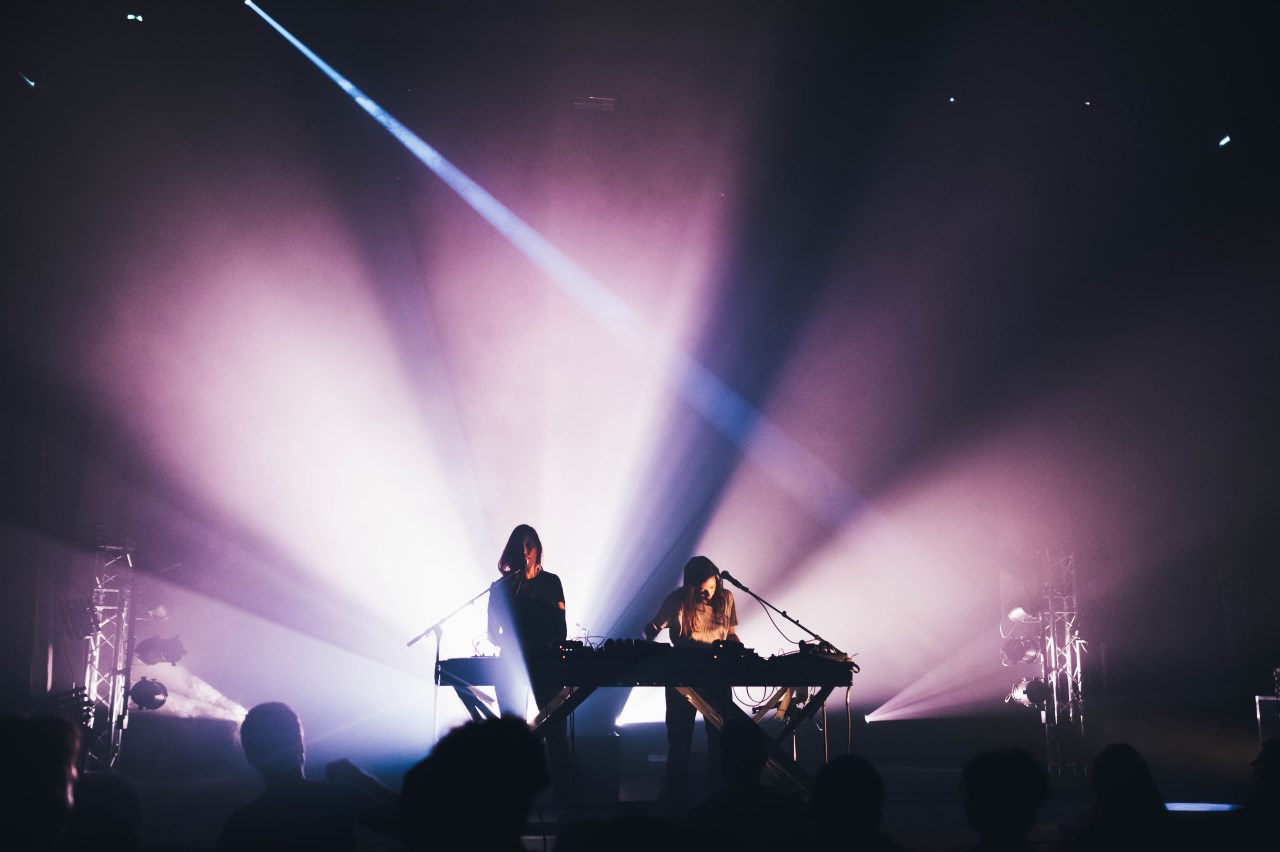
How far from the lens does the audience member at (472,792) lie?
1624 mm

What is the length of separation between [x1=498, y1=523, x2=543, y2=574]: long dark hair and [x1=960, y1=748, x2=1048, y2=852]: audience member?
3.64m

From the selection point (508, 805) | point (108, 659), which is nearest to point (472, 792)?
point (508, 805)

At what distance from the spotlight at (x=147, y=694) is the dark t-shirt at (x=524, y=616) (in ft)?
13.4

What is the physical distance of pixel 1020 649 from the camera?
9016 mm

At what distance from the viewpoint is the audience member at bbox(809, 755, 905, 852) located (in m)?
2.30

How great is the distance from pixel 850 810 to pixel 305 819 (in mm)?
1283

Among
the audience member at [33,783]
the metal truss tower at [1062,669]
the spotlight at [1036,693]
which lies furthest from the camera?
the spotlight at [1036,693]

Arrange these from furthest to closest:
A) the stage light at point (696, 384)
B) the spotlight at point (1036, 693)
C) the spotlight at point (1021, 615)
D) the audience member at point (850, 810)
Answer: the stage light at point (696, 384) < the spotlight at point (1021, 615) < the spotlight at point (1036, 693) < the audience member at point (850, 810)

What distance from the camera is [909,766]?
866 cm

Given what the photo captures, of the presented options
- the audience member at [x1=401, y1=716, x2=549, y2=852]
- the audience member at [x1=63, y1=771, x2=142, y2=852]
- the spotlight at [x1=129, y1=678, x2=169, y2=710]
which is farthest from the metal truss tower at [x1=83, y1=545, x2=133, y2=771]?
the audience member at [x1=401, y1=716, x2=549, y2=852]

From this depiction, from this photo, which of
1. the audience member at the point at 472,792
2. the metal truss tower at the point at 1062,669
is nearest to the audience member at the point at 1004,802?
the audience member at the point at 472,792

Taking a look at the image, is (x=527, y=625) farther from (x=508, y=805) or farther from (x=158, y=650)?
(x=158, y=650)

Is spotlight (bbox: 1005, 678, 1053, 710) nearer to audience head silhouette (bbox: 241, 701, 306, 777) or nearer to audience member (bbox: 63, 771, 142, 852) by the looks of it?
audience head silhouette (bbox: 241, 701, 306, 777)

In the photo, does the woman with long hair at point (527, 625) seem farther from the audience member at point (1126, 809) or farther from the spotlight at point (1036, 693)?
the spotlight at point (1036, 693)
